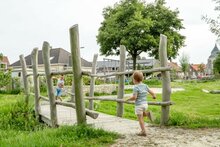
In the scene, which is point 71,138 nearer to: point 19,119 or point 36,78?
point 36,78

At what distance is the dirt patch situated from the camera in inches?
218

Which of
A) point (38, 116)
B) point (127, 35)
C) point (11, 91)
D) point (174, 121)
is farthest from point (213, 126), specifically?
point (127, 35)

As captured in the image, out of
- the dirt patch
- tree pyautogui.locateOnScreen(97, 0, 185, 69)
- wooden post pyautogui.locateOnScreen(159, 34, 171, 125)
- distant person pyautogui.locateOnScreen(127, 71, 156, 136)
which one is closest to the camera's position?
the dirt patch

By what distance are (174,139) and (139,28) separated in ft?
106

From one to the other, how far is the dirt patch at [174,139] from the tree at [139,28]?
30.7 meters

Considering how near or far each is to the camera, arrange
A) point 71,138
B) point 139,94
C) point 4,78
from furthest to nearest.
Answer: point 4,78 → point 139,94 → point 71,138

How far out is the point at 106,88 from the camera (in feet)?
72.0

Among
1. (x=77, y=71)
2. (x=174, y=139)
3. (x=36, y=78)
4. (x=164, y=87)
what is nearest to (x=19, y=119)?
(x=36, y=78)

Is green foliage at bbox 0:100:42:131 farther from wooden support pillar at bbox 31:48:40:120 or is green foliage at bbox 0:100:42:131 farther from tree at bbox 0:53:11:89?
tree at bbox 0:53:11:89

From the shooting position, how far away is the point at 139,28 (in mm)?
37531

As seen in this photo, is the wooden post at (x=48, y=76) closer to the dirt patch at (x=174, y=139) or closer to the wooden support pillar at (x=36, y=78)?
the wooden support pillar at (x=36, y=78)

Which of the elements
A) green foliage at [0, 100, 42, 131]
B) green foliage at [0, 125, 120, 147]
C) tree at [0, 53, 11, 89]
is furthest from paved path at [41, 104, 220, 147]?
tree at [0, 53, 11, 89]

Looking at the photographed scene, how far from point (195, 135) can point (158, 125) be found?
120cm

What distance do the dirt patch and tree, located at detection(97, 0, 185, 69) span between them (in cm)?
3075
